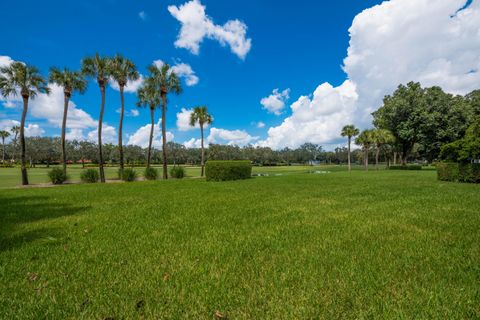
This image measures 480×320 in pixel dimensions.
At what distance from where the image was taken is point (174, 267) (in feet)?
10.7

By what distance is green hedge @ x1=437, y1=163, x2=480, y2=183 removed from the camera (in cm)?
1477

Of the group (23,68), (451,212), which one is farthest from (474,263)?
(23,68)

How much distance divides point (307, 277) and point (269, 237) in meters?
1.61

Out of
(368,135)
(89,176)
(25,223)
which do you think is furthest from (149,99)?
(368,135)

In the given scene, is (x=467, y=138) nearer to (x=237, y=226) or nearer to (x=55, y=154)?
(x=237, y=226)

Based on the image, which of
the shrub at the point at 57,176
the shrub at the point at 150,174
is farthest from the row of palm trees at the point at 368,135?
the shrub at the point at 57,176

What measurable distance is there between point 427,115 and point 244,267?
41.7 meters

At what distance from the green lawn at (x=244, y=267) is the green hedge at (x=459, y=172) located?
42.6 feet

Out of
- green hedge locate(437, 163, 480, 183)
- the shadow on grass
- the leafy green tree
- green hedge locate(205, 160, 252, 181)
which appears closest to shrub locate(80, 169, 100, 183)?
green hedge locate(205, 160, 252, 181)

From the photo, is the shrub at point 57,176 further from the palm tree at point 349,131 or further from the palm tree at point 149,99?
the palm tree at point 349,131

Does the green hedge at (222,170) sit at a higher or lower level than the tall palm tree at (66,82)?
lower

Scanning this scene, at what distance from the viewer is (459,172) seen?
1551 cm

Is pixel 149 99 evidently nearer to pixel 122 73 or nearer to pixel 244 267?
pixel 122 73

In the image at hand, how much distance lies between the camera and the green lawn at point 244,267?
232 cm
